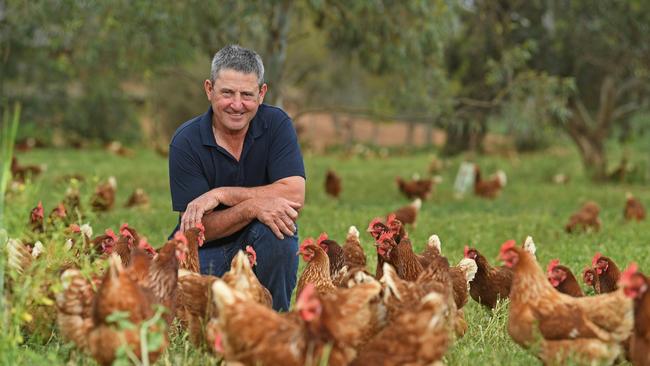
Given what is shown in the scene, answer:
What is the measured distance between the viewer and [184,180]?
6312 millimetres

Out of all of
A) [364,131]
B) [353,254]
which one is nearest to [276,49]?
[353,254]

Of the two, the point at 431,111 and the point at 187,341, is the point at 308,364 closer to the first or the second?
the point at 187,341

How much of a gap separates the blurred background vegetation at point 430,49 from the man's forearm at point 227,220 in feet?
24.2

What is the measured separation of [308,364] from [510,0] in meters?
16.2

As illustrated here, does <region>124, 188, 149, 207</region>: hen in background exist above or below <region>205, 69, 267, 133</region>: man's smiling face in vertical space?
below

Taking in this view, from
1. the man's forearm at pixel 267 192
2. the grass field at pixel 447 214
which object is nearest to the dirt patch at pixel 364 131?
the grass field at pixel 447 214

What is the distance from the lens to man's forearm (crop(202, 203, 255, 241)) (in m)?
6.12

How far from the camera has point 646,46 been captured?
1864cm

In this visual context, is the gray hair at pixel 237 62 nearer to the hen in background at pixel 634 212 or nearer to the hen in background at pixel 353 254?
the hen in background at pixel 353 254

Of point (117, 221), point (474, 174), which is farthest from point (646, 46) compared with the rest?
point (117, 221)

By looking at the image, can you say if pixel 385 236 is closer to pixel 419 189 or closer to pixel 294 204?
pixel 294 204

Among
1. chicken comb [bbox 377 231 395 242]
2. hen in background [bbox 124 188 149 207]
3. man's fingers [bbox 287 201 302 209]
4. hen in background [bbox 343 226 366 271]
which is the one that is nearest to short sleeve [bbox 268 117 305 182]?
man's fingers [bbox 287 201 302 209]

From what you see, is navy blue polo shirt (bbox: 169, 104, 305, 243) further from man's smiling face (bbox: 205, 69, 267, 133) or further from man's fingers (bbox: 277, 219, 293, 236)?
man's fingers (bbox: 277, 219, 293, 236)

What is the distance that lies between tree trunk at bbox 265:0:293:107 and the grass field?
84.6 inches
